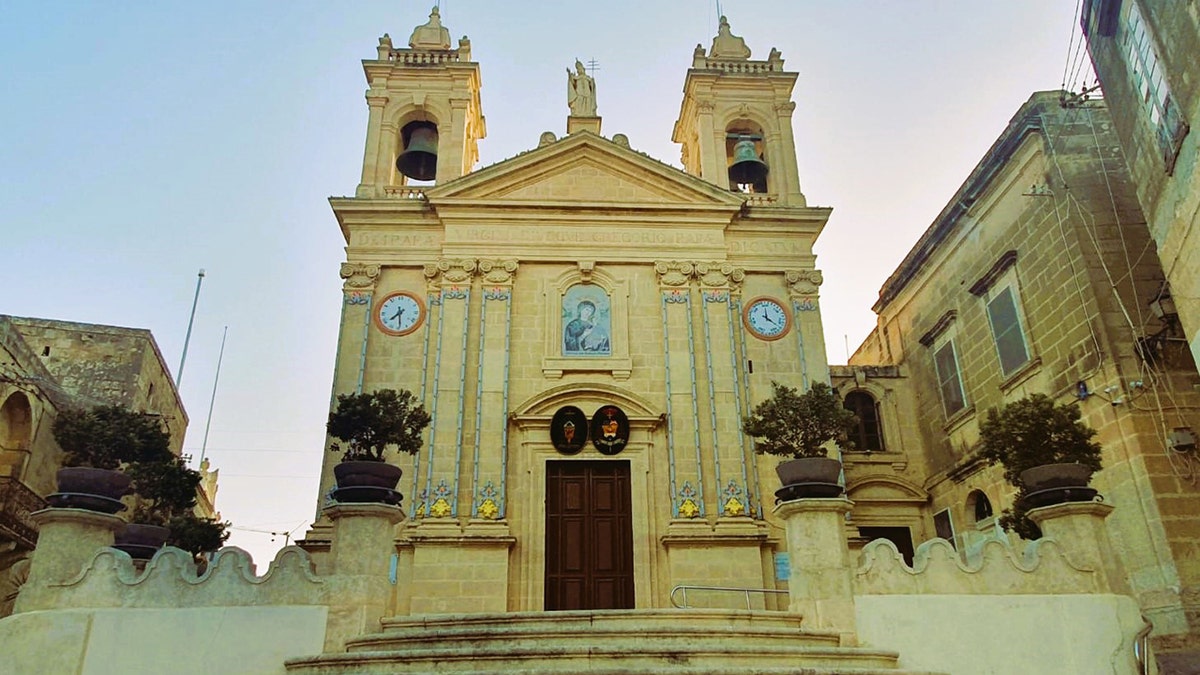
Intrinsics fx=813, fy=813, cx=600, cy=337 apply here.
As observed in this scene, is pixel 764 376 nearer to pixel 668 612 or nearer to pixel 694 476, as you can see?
pixel 694 476

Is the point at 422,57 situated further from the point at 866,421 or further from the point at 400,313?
the point at 866,421

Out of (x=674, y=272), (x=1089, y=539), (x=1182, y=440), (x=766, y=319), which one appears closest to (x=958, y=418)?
(x=766, y=319)

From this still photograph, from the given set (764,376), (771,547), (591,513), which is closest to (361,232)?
(591,513)

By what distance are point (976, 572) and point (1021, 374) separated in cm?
822

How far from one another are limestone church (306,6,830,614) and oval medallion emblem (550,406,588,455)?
0.07 metres

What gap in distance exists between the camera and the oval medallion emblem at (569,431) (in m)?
16.0

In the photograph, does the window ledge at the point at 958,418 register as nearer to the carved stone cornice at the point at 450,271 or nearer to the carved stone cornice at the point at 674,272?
the carved stone cornice at the point at 674,272

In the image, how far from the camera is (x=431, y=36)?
21.5 meters

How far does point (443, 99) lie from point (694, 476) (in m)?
11.2

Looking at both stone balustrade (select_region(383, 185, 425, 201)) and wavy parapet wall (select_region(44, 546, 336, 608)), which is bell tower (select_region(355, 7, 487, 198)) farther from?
wavy parapet wall (select_region(44, 546, 336, 608))

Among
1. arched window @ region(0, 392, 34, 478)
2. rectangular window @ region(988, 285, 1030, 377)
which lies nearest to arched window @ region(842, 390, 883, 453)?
rectangular window @ region(988, 285, 1030, 377)

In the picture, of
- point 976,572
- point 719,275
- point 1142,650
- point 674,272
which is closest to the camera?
point 1142,650

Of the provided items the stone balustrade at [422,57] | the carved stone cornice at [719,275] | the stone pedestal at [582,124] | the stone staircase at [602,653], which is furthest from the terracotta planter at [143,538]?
the stone balustrade at [422,57]

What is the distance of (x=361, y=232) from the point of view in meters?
17.8
